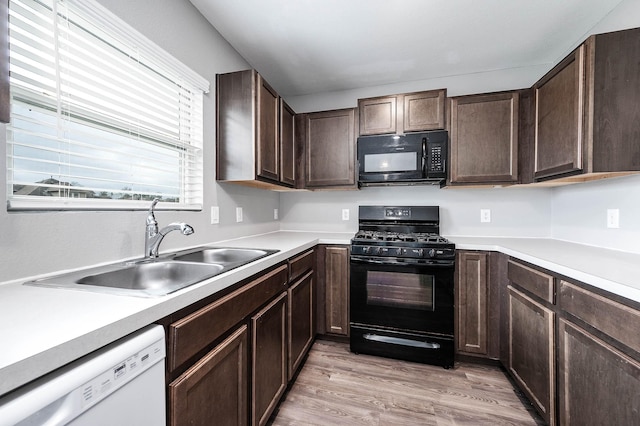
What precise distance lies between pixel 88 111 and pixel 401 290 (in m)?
2.20

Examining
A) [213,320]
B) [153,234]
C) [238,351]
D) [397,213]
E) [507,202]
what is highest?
[507,202]

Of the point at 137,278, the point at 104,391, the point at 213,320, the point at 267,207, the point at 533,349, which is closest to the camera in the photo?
the point at 104,391

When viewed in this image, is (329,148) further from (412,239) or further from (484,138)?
(484,138)

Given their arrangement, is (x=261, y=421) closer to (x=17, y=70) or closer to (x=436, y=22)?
(x=17, y=70)

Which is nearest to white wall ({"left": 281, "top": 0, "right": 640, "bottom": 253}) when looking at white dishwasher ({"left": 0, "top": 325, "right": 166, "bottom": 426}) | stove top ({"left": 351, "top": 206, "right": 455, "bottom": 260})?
stove top ({"left": 351, "top": 206, "right": 455, "bottom": 260})

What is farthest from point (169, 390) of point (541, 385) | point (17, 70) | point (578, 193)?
point (578, 193)

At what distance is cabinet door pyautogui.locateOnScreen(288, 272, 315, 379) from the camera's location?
69.4 inches

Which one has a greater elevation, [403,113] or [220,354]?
[403,113]

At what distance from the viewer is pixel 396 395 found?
175 cm

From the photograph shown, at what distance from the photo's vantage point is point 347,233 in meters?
2.84

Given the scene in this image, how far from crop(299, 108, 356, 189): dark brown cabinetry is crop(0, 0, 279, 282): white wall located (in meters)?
0.61

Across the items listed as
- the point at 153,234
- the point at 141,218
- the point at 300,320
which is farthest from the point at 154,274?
the point at 300,320

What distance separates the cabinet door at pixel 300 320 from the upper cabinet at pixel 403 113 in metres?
1.45

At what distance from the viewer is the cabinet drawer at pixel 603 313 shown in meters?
0.93
